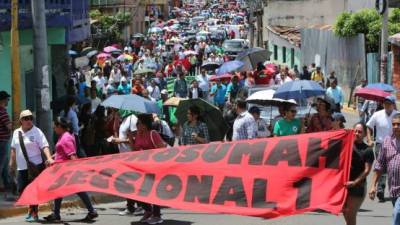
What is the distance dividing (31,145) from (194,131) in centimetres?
217

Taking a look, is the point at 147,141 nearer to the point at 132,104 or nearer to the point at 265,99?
the point at 132,104

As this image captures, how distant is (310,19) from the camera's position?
47.8 meters

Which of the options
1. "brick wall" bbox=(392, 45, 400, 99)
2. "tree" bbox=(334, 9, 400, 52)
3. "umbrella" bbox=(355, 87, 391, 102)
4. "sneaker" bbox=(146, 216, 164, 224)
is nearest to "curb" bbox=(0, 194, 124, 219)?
"sneaker" bbox=(146, 216, 164, 224)

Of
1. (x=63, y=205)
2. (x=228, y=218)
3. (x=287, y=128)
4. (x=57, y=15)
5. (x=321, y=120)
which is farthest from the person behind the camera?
(x=57, y=15)

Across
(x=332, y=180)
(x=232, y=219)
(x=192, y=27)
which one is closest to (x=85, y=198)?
(x=232, y=219)

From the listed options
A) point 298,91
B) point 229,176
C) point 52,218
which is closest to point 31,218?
point 52,218

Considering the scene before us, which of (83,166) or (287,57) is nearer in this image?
(83,166)

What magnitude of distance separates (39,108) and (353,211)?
6137 mm

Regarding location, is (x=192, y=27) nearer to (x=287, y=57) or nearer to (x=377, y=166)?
(x=287, y=57)

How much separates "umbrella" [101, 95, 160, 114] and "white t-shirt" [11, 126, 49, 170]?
210 centimetres

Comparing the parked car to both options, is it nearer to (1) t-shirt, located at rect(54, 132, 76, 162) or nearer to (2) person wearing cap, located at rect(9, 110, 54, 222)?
(2) person wearing cap, located at rect(9, 110, 54, 222)

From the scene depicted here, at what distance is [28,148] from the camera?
439 inches

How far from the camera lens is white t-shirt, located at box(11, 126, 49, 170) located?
1109 cm

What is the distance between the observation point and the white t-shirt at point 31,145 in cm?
1109
